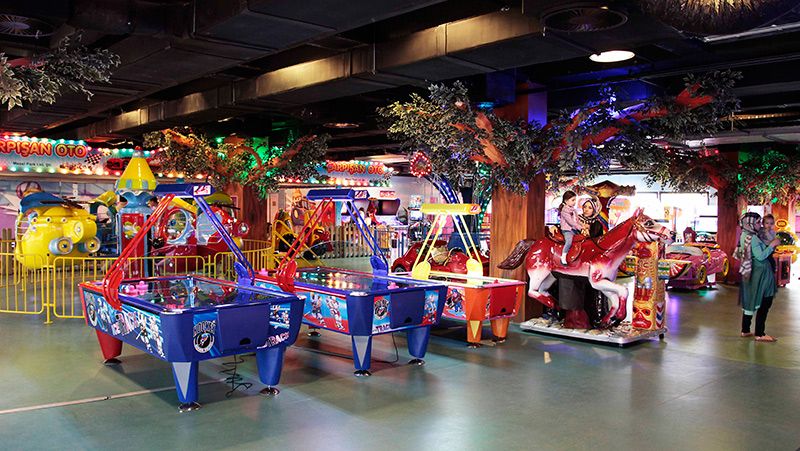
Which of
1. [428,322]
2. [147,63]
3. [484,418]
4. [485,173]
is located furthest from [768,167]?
[147,63]

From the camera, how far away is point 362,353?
20.4 feet

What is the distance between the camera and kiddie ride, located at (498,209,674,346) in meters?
7.55

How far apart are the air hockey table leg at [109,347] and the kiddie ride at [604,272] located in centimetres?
436

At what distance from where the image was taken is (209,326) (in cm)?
506

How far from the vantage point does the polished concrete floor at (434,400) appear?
4555mm

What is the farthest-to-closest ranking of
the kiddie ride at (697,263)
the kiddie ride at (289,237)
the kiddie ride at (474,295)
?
the kiddie ride at (289,237)
the kiddie ride at (697,263)
the kiddie ride at (474,295)

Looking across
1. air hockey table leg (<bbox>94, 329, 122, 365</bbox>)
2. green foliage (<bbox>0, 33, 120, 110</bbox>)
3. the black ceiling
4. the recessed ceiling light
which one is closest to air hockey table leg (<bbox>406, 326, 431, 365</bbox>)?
the black ceiling

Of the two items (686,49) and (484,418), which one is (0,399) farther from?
(686,49)

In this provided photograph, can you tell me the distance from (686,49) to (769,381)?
3.30 metres

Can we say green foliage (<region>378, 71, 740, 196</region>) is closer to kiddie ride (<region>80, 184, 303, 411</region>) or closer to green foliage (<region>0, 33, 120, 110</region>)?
kiddie ride (<region>80, 184, 303, 411</region>)

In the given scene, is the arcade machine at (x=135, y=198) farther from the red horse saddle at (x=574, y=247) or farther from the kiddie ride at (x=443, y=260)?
the red horse saddle at (x=574, y=247)

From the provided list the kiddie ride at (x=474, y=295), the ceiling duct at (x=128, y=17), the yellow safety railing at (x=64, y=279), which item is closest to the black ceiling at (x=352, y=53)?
the ceiling duct at (x=128, y=17)

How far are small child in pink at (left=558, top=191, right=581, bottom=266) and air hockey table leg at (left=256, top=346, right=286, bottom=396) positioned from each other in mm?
3765

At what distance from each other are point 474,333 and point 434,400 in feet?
Result: 6.92
